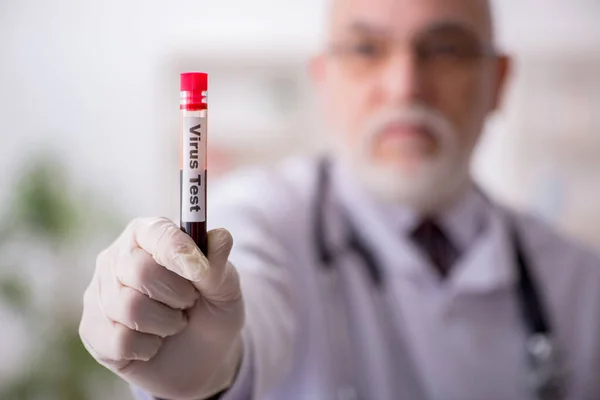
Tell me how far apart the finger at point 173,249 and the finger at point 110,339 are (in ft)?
0.12

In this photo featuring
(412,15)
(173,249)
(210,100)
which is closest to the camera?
(173,249)

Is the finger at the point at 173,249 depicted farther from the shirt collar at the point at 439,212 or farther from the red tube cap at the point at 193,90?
the shirt collar at the point at 439,212

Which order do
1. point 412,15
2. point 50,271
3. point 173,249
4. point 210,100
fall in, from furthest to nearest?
point 210,100
point 50,271
point 412,15
point 173,249

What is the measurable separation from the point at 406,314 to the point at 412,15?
27 cm

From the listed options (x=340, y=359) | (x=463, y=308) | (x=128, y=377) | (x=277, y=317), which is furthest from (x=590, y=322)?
(x=128, y=377)

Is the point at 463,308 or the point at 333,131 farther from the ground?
the point at 333,131

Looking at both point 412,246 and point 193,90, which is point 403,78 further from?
point 193,90

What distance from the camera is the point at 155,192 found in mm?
1215

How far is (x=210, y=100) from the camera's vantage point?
4.13ft

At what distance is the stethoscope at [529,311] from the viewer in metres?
0.57

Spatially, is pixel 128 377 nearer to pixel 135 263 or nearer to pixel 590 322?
pixel 135 263

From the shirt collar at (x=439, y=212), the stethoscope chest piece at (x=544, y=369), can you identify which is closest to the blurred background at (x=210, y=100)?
the shirt collar at (x=439, y=212)

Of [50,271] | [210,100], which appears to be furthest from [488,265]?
[210,100]

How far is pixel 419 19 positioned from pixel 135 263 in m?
0.37
